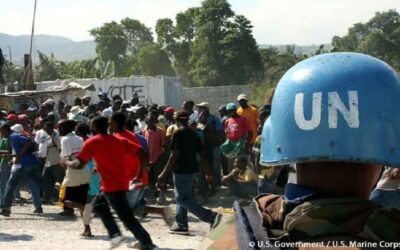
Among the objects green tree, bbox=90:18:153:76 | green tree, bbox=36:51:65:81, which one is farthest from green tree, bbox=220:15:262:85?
green tree, bbox=90:18:153:76

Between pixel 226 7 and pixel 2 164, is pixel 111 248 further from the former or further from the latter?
pixel 226 7

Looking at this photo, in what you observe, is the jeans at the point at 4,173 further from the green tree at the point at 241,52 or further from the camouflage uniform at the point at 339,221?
the green tree at the point at 241,52

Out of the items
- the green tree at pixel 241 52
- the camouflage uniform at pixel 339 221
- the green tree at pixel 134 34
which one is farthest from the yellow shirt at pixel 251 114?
the green tree at pixel 134 34

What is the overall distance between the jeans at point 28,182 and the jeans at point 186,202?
279 centimetres

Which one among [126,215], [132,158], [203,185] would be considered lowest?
[203,185]

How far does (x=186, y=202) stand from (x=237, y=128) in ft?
8.13

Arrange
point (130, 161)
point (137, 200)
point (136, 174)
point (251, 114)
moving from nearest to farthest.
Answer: point (130, 161)
point (136, 174)
point (137, 200)
point (251, 114)

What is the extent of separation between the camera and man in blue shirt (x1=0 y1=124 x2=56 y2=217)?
918 centimetres

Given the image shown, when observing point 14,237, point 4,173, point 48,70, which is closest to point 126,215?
point 14,237

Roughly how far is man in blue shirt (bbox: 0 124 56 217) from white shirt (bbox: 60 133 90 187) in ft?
3.11

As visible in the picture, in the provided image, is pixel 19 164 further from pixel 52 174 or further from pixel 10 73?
pixel 10 73

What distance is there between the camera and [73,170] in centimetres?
839

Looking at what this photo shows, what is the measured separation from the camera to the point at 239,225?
5.01ft

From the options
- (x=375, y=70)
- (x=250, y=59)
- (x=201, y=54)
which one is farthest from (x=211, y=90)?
(x=375, y=70)
